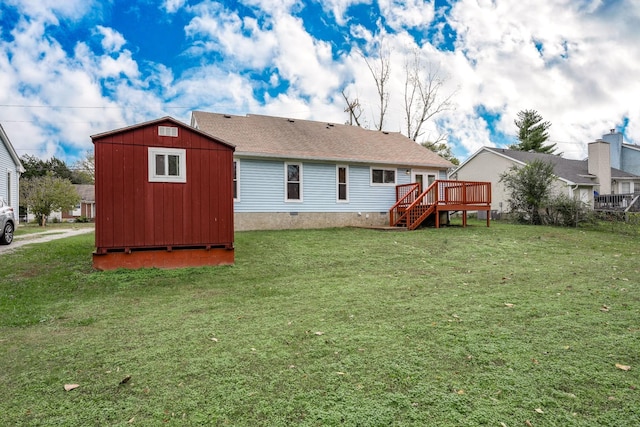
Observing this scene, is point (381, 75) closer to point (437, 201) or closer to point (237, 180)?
point (437, 201)

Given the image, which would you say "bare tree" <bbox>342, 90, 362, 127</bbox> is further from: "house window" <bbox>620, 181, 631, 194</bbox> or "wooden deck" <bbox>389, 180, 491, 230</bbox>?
"house window" <bbox>620, 181, 631, 194</bbox>

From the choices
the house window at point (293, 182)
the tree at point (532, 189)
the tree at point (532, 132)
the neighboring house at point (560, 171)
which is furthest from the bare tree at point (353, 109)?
the tree at point (532, 132)

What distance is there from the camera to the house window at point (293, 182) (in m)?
14.4

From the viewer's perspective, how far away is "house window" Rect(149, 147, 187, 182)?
739 centimetres

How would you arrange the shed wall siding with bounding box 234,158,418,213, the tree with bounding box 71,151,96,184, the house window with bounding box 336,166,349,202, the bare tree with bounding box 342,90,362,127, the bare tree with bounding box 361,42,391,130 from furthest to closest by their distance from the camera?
the tree with bounding box 71,151,96,184, the bare tree with bounding box 342,90,362,127, the bare tree with bounding box 361,42,391,130, the house window with bounding box 336,166,349,202, the shed wall siding with bounding box 234,158,418,213

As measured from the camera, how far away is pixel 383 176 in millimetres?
16250

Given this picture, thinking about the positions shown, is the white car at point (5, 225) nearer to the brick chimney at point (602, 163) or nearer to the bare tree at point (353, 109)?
the bare tree at point (353, 109)

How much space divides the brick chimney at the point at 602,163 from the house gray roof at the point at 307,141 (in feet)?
46.9

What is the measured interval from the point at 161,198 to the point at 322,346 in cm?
547

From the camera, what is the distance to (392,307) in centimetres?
463

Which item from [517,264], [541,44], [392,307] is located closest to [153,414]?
[392,307]

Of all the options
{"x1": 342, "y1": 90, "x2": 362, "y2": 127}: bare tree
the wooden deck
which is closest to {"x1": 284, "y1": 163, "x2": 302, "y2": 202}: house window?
the wooden deck

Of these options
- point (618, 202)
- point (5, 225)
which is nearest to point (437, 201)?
point (618, 202)

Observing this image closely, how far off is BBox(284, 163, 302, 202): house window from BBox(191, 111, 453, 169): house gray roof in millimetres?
535
